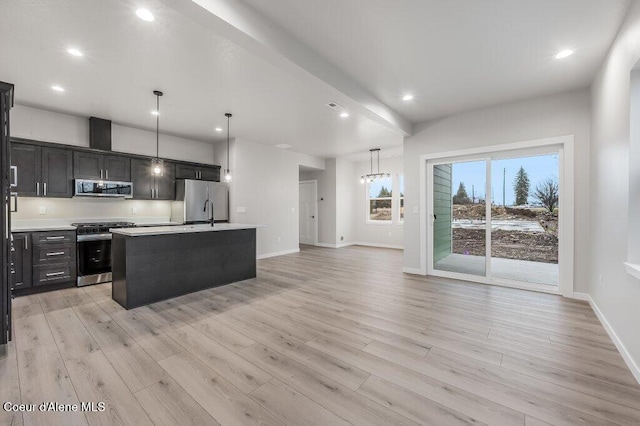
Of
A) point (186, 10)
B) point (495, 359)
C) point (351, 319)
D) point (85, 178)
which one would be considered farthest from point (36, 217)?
point (495, 359)

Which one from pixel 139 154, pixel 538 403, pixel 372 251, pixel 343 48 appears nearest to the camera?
pixel 538 403

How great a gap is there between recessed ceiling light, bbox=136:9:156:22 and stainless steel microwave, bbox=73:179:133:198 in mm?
3469

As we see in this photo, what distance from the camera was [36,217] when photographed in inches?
172

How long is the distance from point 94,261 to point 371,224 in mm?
7152

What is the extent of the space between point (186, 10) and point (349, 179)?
759 cm

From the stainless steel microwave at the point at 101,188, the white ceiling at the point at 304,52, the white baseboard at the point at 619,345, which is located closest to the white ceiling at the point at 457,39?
the white ceiling at the point at 304,52

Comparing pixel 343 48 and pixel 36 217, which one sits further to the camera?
pixel 36 217

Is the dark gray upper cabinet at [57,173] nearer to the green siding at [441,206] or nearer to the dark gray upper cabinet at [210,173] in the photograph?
the dark gray upper cabinet at [210,173]

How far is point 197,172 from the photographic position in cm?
596

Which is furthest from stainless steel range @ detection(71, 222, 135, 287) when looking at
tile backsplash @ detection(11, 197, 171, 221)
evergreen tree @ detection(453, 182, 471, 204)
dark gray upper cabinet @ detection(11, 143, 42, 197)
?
→ evergreen tree @ detection(453, 182, 471, 204)

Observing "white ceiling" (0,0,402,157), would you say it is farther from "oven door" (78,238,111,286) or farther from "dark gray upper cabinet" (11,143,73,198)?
"oven door" (78,238,111,286)

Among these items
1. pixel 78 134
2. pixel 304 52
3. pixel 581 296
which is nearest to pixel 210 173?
pixel 78 134

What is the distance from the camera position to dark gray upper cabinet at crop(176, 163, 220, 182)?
5.72 meters

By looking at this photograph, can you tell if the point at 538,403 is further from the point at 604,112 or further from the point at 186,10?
the point at 186,10
